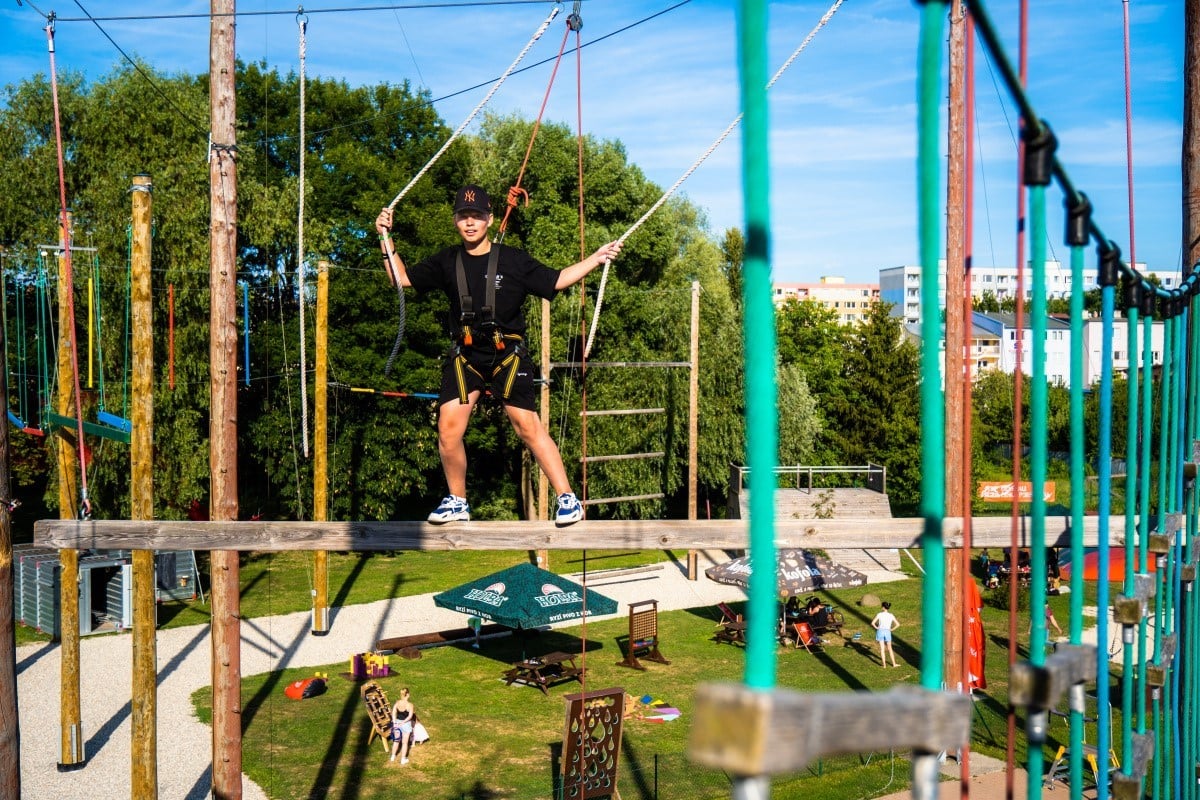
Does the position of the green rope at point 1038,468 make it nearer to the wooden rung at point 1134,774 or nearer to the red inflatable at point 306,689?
the wooden rung at point 1134,774

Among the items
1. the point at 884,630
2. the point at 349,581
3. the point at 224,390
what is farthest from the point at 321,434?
the point at 884,630

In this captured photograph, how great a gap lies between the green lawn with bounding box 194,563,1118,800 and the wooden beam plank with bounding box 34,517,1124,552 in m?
6.47

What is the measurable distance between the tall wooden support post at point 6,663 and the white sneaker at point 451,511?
323 centimetres

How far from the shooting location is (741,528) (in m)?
7.12

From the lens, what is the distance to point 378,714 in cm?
1495

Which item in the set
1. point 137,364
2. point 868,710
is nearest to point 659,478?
point 137,364

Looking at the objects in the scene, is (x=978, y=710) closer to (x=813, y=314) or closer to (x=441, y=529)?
(x=441, y=529)

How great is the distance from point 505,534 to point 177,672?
A: 1374cm

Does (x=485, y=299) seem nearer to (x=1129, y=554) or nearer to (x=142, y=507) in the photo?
(x=1129, y=554)

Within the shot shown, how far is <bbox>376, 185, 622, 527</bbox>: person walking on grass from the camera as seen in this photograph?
7.02 metres

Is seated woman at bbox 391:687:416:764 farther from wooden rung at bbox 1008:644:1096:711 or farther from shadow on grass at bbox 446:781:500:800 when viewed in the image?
wooden rung at bbox 1008:644:1096:711

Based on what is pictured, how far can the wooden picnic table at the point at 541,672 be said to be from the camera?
58.2 feet

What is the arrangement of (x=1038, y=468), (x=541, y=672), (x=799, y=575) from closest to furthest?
1. (x=1038, y=468)
2. (x=541, y=672)
3. (x=799, y=575)

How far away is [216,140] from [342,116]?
86.9ft
